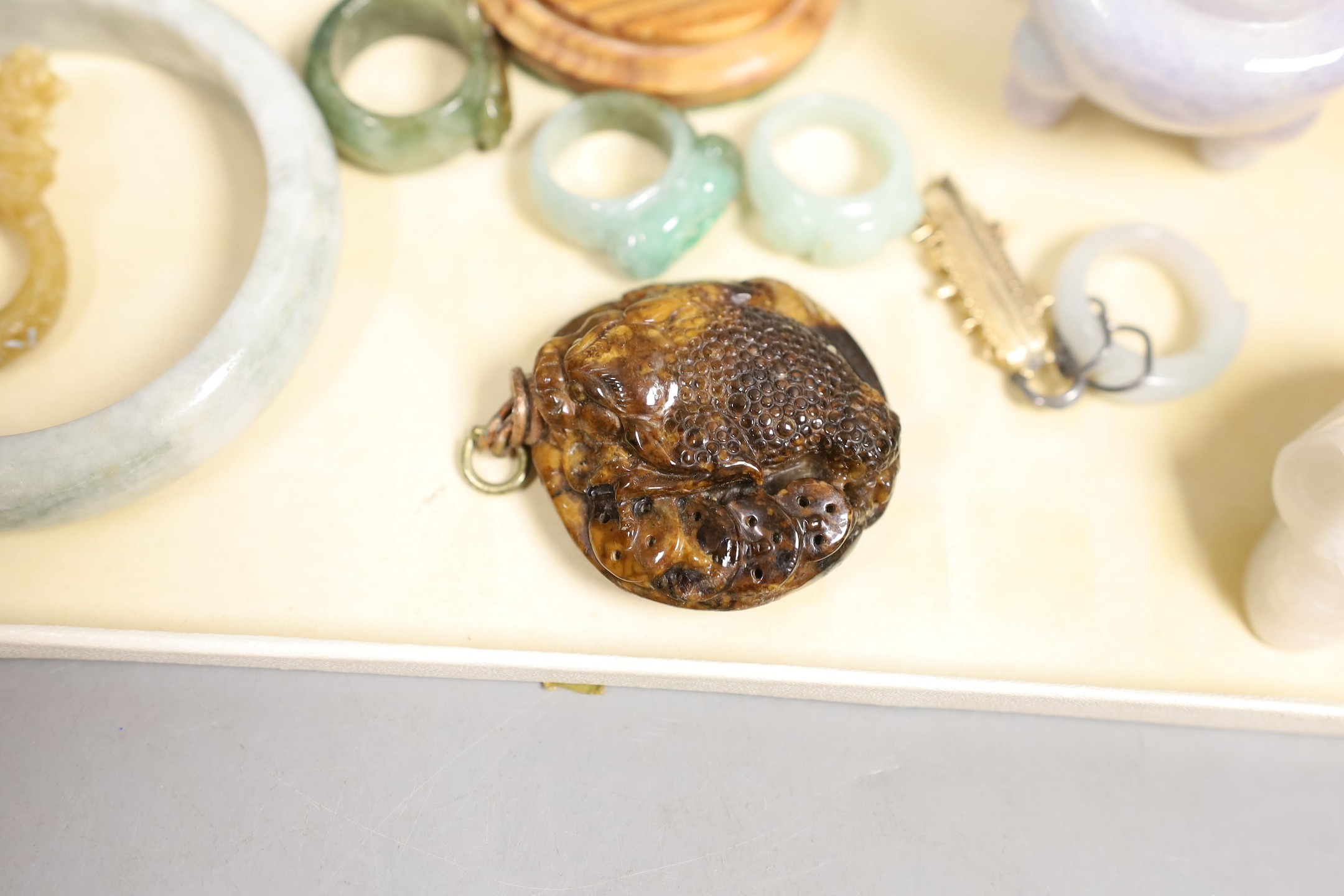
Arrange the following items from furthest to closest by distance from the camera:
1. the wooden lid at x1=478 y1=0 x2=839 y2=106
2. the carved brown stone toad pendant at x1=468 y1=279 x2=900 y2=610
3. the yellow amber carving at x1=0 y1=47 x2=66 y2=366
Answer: the wooden lid at x1=478 y1=0 x2=839 y2=106, the yellow amber carving at x1=0 y1=47 x2=66 y2=366, the carved brown stone toad pendant at x1=468 y1=279 x2=900 y2=610

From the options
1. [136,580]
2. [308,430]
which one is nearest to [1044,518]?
[308,430]

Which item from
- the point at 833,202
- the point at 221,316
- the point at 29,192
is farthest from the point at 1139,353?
the point at 29,192

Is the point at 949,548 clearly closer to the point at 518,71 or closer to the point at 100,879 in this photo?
the point at 518,71

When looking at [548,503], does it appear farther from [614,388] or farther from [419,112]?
[419,112]

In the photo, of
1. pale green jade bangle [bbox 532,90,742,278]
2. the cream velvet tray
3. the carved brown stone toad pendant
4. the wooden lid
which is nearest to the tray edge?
the cream velvet tray

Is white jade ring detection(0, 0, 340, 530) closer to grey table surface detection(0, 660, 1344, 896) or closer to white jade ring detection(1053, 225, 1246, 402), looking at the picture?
grey table surface detection(0, 660, 1344, 896)

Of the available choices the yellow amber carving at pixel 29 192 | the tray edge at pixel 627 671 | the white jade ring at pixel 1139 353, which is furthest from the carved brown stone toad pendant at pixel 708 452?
the yellow amber carving at pixel 29 192

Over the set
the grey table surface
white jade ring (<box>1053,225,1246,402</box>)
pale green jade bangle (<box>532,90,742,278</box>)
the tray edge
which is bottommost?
the grey table surface
